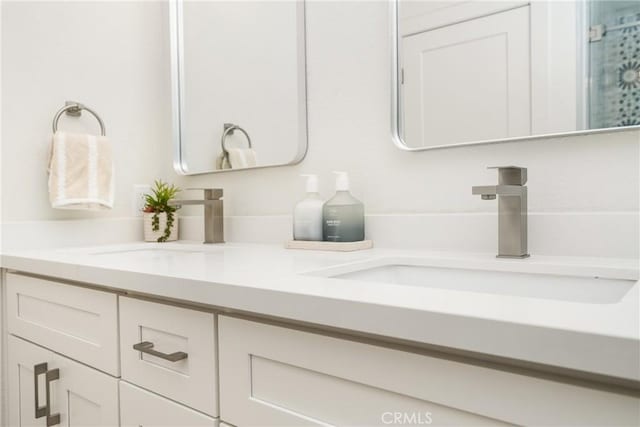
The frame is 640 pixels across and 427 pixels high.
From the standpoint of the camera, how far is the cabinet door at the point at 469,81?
919mm

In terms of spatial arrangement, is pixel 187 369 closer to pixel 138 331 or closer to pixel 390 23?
pixel 138 331

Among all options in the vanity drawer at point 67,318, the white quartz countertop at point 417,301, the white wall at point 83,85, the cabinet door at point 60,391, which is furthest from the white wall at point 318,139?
the cabinet door at point 60,391

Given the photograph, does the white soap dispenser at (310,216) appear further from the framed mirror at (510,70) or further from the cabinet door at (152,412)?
the cabinet door at (152,412)

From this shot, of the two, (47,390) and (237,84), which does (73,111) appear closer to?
(237,84)

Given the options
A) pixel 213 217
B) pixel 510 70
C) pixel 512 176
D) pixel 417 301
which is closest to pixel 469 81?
pixel 510 70

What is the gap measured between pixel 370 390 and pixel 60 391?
0.74 meters

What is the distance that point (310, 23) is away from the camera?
4.04 feet

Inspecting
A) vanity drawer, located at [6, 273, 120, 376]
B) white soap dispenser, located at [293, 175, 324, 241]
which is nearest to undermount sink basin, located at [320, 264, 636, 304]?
white soap dispenser, located at [293, 175, 324, 241]

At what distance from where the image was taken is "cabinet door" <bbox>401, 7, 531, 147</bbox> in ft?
3.02

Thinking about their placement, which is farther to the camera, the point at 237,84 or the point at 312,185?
the point at 237,84

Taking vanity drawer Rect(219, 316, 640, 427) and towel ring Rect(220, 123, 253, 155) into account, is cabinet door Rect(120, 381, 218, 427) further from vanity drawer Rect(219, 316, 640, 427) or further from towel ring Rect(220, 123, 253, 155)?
towel ring Rect(220, 123, 253, 155)

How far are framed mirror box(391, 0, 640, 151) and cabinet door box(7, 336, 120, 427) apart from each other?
77cm

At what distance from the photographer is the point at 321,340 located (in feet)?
1.82

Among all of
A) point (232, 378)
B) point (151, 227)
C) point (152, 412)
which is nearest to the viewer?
point (232, 378)
